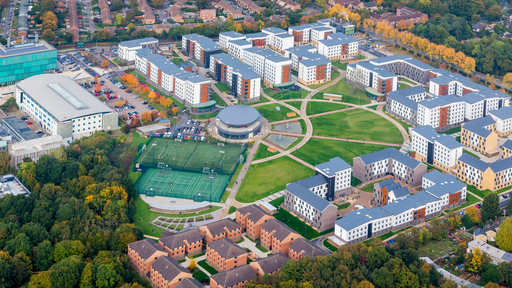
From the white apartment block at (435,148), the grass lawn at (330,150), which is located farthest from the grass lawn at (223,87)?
A: the white apartment block at (435,148)

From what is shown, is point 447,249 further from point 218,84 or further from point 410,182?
point 218,84

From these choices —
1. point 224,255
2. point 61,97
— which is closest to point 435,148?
point 224,255

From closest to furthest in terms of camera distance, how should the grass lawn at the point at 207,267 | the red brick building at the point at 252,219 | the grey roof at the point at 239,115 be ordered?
1. the grass lawn at the point at 207,267
2. the red brick building at the point at 252,219
3. the grey roof at the point at 239,115

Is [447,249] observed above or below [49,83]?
below

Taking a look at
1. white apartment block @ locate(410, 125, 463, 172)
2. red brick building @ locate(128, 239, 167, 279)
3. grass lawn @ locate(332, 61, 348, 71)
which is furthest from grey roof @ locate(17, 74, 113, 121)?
grass lawn @ locate(332, 61, 348, 71)

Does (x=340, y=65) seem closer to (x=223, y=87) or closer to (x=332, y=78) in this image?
(x=332, y=78)

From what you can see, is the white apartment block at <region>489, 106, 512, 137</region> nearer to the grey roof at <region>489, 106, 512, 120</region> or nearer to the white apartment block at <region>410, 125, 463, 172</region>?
the grey roof at <region>489, 106, 512, 120</region>

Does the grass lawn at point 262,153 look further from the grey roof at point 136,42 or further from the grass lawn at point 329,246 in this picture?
the grey roof at point 136,42

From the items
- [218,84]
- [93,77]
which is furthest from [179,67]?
[93,77]
